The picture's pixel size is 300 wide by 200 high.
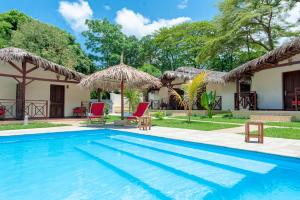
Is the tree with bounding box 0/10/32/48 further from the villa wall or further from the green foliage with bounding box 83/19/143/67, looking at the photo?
the villa wall

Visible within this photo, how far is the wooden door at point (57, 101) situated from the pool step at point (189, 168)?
937cm

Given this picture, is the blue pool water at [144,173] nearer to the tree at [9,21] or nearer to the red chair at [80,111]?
the red chair at [80,111]

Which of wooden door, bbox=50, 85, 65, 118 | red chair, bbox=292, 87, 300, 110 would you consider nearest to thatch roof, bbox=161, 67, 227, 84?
red chair, bbox=292, 87, 300, 110

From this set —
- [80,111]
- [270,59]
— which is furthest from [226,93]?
[80,111]

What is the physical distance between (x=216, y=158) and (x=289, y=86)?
1015cm

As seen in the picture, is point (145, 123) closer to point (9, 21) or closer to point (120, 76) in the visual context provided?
point (120, 76)

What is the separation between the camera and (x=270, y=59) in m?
13.4

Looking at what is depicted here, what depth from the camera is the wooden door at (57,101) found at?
15289 millimetres

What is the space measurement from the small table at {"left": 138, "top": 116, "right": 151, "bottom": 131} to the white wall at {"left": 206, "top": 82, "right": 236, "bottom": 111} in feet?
32.7

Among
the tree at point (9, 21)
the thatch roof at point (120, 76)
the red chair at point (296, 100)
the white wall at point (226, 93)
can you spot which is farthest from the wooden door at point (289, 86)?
the tree at point (9, 21)

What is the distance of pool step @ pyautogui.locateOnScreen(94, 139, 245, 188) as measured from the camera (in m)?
4.39

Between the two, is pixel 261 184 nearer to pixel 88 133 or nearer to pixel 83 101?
pixel 88 133

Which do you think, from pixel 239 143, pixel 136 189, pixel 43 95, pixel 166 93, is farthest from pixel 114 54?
pixel 136 189

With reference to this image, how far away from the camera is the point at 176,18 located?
33594mm
